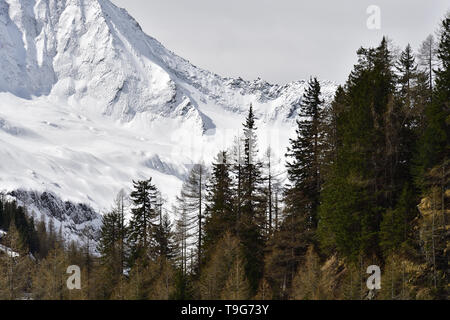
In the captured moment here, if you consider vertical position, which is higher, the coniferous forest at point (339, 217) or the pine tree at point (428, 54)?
the pine tree at point (428, 54)

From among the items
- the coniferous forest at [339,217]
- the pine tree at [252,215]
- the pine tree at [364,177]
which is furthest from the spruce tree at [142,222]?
the pine tree at [364,177]

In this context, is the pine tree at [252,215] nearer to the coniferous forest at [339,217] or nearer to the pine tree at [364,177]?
the coniferous forest at [339,217]

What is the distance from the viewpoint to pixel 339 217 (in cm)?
3784

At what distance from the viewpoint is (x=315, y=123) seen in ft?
151

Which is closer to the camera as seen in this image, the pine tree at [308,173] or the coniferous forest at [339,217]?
the coniferous forest at [339,217]

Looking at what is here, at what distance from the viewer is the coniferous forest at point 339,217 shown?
3322 centimetres

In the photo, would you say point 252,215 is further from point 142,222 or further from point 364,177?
point 364,177

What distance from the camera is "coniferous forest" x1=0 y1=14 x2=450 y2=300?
33.2 m

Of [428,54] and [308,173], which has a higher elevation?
[428,54]

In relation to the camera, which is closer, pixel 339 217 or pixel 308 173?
pixel 339 217

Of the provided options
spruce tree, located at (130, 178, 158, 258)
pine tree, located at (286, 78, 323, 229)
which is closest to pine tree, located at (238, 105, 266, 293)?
pine tree, located at (286, 78, 323, 229)

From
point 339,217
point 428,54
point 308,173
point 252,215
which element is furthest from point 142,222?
point 428,54

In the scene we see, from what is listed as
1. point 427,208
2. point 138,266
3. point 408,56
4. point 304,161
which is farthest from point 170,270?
point 408,56
